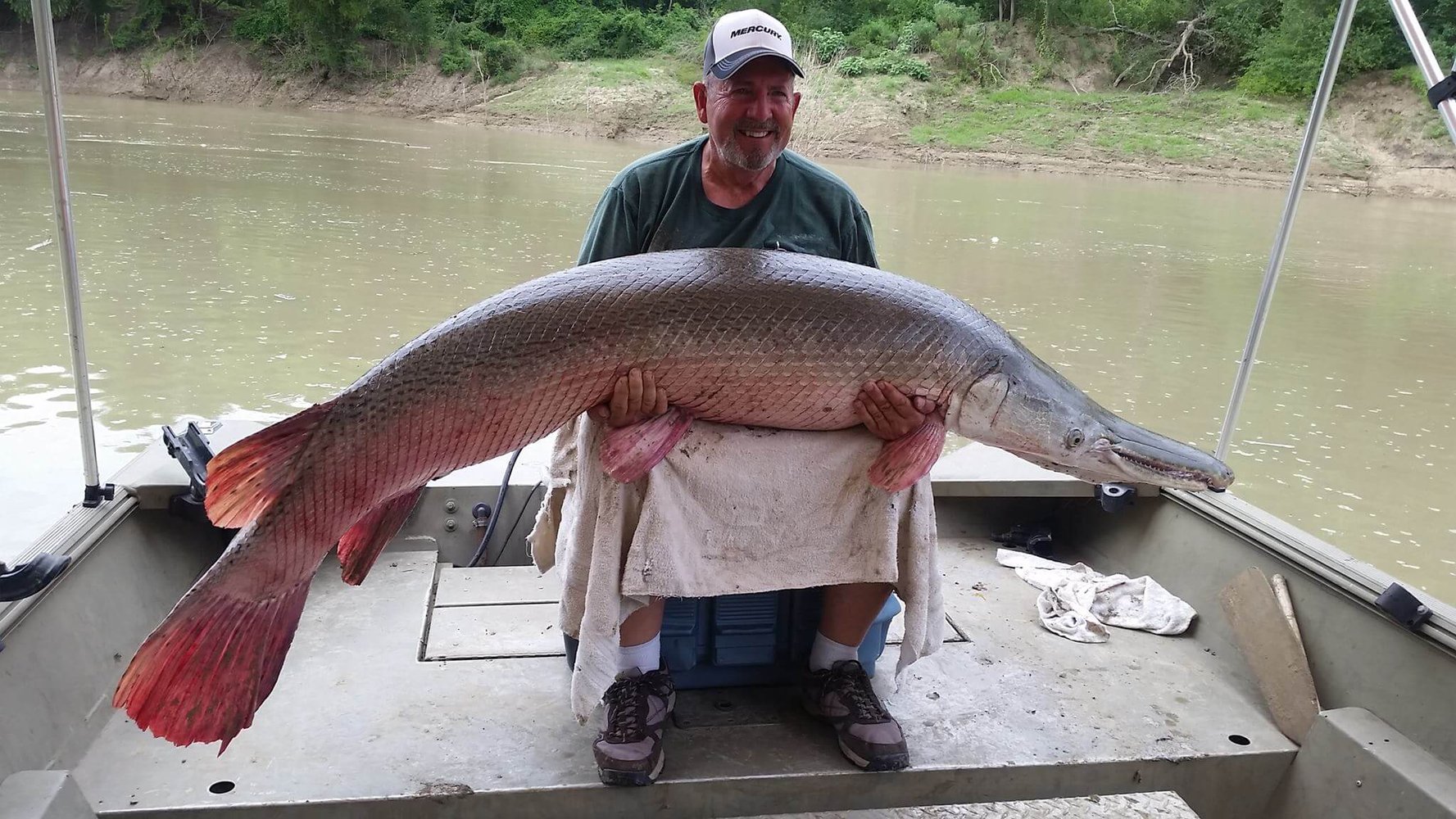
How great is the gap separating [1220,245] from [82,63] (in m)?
27.6

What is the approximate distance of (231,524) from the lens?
5.59 ft

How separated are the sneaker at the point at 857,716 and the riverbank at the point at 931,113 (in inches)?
786

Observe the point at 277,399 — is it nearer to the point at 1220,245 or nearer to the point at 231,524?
the point at 231,524

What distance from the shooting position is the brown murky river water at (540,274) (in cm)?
570

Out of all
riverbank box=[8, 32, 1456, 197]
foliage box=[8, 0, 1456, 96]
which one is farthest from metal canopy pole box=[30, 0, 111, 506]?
foliage box=[8, 0, 1456, 96]

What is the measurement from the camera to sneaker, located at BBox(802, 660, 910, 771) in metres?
2.06

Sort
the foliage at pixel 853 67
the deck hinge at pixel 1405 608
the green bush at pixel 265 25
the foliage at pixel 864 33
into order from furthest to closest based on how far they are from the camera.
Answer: the green bush at pixel 265 25, the foliage at pixel 864 33, the foliage at pixel 853 67, the deck hinge at pixel 1405 608

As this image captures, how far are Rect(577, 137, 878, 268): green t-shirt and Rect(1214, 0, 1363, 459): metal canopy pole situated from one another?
4.61 feet

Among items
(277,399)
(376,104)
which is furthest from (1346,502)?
(376,104)

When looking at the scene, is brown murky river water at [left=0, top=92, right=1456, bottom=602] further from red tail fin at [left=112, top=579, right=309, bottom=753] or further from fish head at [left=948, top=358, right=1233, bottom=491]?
fish head at [left=948, top=358, right=1233, bottom=491]

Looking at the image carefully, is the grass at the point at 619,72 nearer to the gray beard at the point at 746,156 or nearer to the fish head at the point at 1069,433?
the gray beard at the point at 746,156

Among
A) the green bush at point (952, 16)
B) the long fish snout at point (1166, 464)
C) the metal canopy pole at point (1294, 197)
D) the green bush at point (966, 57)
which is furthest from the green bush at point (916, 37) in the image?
the long fish snout at point (1166, 464)

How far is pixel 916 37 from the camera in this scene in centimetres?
2634

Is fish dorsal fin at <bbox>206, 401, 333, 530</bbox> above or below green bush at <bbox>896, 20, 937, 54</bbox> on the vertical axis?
below
